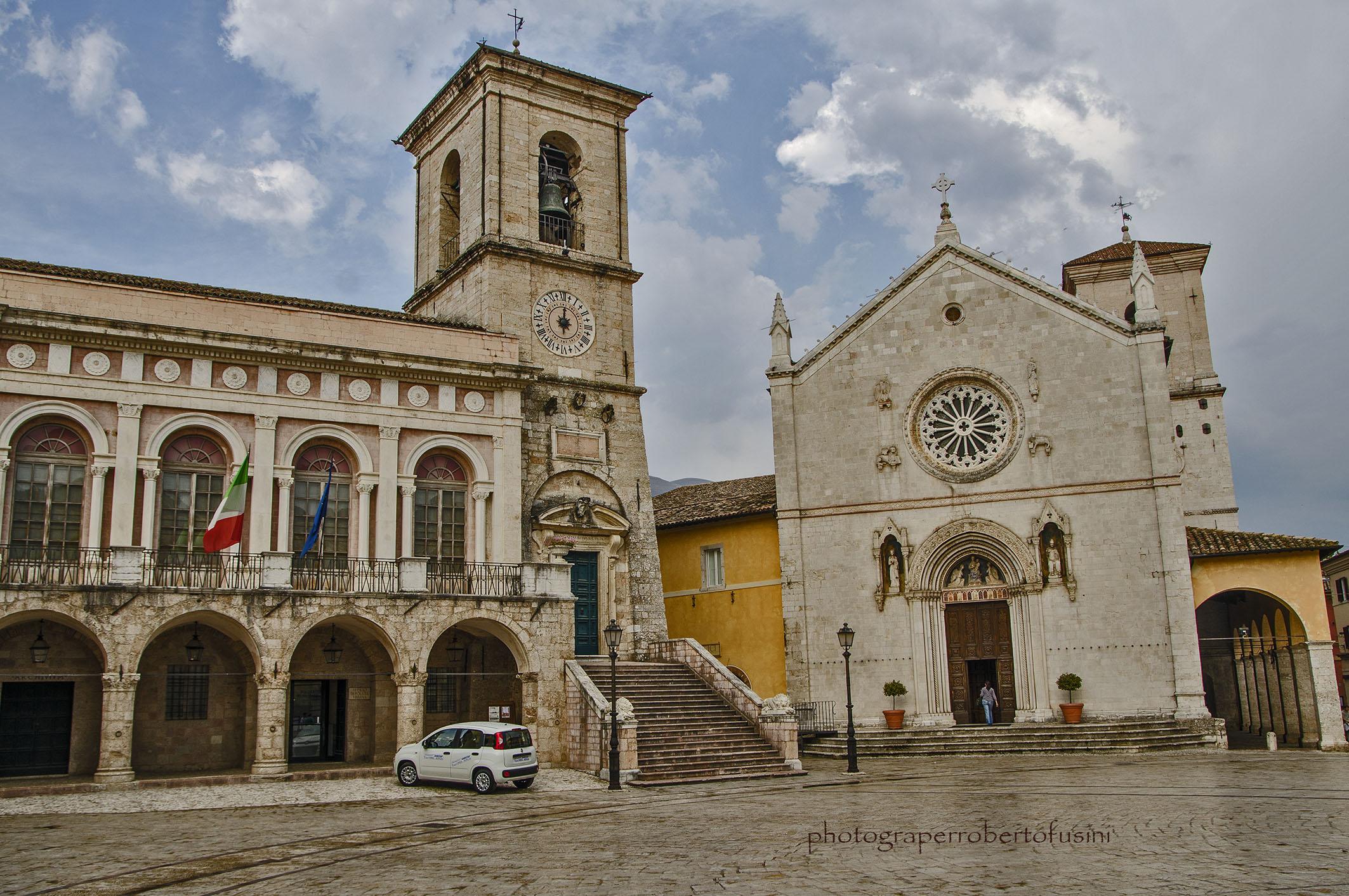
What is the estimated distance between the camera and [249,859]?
13875mm

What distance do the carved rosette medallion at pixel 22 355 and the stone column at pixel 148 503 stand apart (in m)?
3.03

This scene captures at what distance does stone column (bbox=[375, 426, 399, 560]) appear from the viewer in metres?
26.6

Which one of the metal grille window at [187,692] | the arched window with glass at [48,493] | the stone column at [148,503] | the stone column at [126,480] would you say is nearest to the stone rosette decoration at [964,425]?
the metal grille window at [187,692]

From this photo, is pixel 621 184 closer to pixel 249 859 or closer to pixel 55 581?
pixel 55 581

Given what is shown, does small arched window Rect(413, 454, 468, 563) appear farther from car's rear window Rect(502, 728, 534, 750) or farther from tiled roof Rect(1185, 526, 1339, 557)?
tiled roof Rect(1185, 526, 1339, 557)

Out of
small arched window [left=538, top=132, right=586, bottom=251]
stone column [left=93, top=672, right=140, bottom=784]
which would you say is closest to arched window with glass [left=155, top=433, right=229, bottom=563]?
stone column [left=93, top=672, right=140, bottom=784]

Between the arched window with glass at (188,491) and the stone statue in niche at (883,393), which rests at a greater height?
the stone statue in niche at (883,393)

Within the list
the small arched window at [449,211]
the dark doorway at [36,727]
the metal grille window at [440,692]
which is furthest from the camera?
the small arched window at [449,211]

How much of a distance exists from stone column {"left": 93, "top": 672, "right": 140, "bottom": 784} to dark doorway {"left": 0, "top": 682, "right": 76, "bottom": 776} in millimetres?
2135

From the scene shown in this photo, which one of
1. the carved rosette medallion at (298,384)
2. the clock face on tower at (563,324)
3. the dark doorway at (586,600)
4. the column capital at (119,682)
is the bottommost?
the column capital at (119,682)

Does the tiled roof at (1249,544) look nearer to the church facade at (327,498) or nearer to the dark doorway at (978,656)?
the dark doorway at (978,656)

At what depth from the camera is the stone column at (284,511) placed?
Answer: 25578 mm

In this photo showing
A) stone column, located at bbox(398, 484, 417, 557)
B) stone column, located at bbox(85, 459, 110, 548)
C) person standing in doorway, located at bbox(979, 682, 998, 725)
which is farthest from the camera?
person standing in doorway, located at bbox(979, 682, 998, 725)

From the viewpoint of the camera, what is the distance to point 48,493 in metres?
23.8
